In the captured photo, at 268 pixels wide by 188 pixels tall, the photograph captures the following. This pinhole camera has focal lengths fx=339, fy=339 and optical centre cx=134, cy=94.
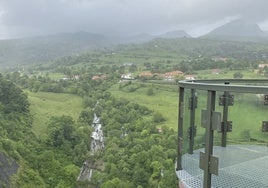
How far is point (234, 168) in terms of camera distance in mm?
3861

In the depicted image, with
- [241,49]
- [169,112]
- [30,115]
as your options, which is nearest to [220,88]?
[30,115]

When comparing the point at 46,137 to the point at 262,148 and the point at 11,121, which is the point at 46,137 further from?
the point at 262,148

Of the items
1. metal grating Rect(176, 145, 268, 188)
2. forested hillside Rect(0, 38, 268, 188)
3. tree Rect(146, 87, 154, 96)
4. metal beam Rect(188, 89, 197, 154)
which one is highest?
metal beam Rect(188, 89, 197, 154)

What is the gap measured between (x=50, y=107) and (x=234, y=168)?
180ft

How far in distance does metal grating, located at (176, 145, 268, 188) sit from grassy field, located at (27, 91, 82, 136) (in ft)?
136

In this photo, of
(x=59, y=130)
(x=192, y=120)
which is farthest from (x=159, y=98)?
(x=192, y=120)

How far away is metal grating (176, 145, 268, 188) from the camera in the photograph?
11.9ft

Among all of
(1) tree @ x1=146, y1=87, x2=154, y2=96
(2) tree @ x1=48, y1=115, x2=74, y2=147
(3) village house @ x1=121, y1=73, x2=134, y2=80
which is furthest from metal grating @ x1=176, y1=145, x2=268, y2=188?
(3) village house @ x1=121, y1=73, x2=134, y2=80

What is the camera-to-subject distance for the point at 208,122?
11.5 feet

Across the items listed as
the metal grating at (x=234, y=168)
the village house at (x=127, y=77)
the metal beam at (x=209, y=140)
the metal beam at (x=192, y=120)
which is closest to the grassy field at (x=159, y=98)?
the village house at (x=127, y=77)

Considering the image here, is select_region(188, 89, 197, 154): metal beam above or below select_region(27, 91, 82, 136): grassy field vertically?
above

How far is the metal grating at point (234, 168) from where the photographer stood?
3641 mm

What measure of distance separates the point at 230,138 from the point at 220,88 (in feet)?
3.38

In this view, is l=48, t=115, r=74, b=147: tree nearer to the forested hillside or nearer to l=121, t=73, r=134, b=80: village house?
the forested hillside
